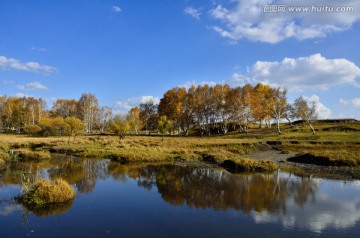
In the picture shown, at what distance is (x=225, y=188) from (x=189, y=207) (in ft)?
18.8

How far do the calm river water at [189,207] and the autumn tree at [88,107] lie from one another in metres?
77.5

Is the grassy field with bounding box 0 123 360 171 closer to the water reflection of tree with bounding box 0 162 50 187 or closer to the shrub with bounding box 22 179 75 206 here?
the water reflection of tree with bounding box 0 162 50 187

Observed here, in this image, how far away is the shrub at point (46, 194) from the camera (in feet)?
56.6

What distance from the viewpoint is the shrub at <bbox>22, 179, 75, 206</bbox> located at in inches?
680

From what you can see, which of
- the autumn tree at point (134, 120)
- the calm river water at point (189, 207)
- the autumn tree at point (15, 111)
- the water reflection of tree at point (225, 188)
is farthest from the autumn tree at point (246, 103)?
the autumn tree at point (15, 111)

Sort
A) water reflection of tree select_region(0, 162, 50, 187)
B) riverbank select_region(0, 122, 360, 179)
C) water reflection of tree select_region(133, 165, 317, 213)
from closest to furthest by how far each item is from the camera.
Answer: water reflection of tree select_region(133, 165, 317, 213)
water reflection of tree select_region(0, 162, 50, 187)
riverbank select_region(0, 122, 360, 179)

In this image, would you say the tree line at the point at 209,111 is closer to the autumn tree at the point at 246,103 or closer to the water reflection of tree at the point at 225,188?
the autumn tree at the point at 246,103

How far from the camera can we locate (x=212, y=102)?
79438 millimetres

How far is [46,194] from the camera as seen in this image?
17422 millimetres

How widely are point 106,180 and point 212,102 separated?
2192 inches

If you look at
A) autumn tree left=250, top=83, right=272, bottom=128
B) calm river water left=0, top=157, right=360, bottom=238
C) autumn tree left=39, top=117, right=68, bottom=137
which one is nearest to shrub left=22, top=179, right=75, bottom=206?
calm river water left=0, top=157, right=360, bottom=238

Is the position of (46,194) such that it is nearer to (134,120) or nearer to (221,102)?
(221,102)

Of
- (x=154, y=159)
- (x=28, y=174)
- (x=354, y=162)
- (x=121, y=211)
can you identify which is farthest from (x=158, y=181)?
(x=354, y=162)

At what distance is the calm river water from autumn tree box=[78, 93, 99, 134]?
7750 centimetres
